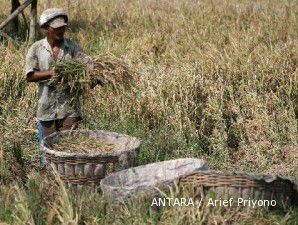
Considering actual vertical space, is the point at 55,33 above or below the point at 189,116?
above

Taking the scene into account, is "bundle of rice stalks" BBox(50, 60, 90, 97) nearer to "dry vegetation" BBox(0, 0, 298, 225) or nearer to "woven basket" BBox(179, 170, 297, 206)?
"dry vegetation" BBox(0, 0, 298, 225)

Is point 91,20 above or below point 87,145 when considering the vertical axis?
above

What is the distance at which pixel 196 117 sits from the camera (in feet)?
19.2

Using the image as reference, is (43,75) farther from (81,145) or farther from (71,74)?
(81,145)

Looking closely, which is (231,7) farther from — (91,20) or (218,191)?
(218,191)

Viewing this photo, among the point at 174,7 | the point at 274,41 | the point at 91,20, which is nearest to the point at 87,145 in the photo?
the point at 274,41

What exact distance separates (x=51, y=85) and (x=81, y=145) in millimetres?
504

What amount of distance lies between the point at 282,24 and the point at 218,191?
707 cm

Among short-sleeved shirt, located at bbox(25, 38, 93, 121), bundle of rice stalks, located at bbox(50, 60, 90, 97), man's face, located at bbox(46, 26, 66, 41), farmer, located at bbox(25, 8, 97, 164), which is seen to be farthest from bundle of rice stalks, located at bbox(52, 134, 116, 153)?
man's face, located at bbox(46, 26, 66, 41)

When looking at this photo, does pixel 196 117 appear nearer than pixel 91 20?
Yes

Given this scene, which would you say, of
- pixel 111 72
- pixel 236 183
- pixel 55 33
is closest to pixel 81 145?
pixel 111 72

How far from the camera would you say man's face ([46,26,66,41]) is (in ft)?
15.2

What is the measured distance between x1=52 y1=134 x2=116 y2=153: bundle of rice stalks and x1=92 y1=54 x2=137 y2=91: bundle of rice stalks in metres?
0.41

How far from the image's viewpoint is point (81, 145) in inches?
181
